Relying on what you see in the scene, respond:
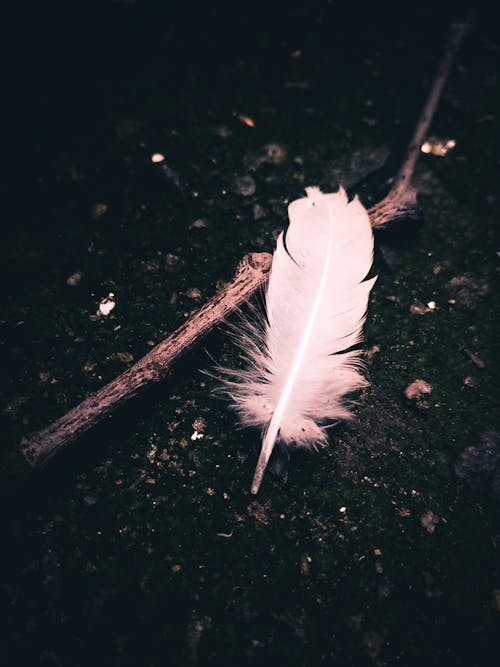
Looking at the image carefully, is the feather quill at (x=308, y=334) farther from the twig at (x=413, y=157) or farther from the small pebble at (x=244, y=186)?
the small pebble at (x=244, y=186)

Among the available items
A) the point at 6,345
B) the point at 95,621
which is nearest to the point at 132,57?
the point at 6,345

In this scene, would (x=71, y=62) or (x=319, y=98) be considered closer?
(x=71, y=62)

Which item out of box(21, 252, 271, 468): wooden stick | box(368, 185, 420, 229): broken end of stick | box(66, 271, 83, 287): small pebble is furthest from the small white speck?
box(368, 185, 420, 229): broken end of stick

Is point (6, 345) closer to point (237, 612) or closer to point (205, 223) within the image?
point (205, 223)

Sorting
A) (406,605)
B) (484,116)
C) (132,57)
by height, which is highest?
(132,57)

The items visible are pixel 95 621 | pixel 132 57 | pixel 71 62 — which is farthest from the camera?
pixel 132 57

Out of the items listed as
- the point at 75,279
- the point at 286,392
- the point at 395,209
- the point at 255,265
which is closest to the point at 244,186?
the point at 255,265

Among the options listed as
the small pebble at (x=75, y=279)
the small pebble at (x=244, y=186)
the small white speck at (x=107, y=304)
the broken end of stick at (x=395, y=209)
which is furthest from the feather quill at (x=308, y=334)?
the small pebble at (x=75, y=279)

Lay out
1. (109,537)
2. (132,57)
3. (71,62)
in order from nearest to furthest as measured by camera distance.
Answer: (109,537) → (71,62) → (132,57)
